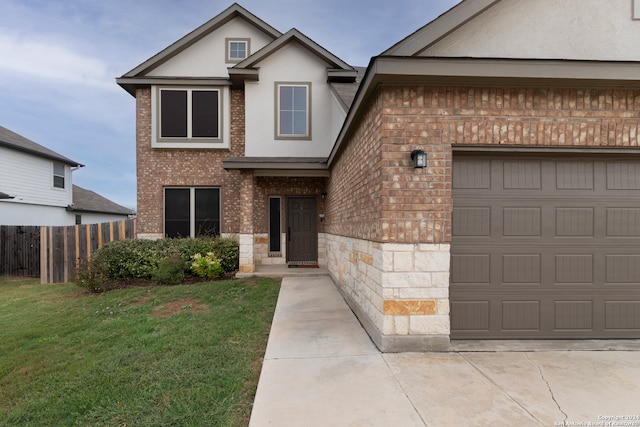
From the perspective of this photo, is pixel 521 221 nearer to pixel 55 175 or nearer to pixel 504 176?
pixel 504 176

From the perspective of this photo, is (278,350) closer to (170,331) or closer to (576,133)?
(170,331)

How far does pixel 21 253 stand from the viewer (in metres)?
11.1

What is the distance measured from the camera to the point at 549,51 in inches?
170

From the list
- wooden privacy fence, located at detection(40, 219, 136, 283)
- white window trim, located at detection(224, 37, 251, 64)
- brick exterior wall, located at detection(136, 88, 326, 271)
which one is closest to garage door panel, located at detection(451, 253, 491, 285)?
brick exterior wall, located at detection(136, 88, 326, 271)

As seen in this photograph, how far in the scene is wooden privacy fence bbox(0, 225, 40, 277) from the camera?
1105 cm

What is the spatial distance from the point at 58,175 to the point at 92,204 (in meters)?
3.10

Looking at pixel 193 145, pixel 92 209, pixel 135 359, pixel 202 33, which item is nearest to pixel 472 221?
pixel 135 359

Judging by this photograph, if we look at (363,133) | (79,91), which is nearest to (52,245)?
(363,133)

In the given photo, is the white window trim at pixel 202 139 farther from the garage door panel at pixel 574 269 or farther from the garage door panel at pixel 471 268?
the garage door panel at pixel 574 269

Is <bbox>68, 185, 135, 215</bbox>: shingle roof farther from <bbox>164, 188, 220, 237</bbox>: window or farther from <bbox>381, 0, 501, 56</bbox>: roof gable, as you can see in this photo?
<bbox>381, 0, 501, 56</bbox>: roof gable

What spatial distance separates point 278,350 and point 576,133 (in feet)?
15.8

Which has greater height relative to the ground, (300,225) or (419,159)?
(419,159)

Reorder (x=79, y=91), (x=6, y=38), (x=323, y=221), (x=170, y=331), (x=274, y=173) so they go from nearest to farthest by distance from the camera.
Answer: (x=170, y=331) → (x=274, y=173) → (x=323, y=221) → (x=6, y=38) → (x=79, y=91)

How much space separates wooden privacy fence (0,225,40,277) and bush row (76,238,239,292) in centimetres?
435
